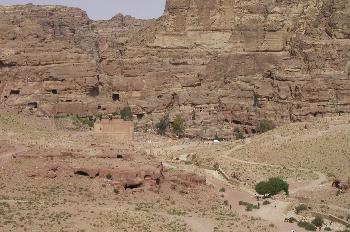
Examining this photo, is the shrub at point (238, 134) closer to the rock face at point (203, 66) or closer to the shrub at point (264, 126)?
the rock face at point (203, 66)

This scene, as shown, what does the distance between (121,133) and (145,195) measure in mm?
31037

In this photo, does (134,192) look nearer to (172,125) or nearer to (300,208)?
(300,208)

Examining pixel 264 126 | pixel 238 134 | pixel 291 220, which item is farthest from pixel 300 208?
pixel 238 134

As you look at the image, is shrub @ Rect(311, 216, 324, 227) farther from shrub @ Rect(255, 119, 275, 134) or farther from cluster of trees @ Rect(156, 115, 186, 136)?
cluster of trees @ Rect(156, 115, 186, 136)

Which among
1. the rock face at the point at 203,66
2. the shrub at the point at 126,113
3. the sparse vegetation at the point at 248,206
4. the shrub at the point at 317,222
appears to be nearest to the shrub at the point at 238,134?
the rock face at the point at 203,66

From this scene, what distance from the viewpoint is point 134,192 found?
33812 mm

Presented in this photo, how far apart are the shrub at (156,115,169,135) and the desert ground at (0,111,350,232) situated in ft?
73.2

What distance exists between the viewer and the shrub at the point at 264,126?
236ft

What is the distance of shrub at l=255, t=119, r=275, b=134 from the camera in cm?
7200

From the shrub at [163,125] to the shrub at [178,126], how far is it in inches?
38.5

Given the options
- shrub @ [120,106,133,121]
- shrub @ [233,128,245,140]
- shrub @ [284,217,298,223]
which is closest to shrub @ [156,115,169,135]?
shrub @ [120,106,133,121]

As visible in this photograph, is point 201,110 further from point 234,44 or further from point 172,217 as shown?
point 172,217

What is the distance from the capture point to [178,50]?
89.2 metres

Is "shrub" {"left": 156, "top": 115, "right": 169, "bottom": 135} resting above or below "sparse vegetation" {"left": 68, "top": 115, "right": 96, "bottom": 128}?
below
